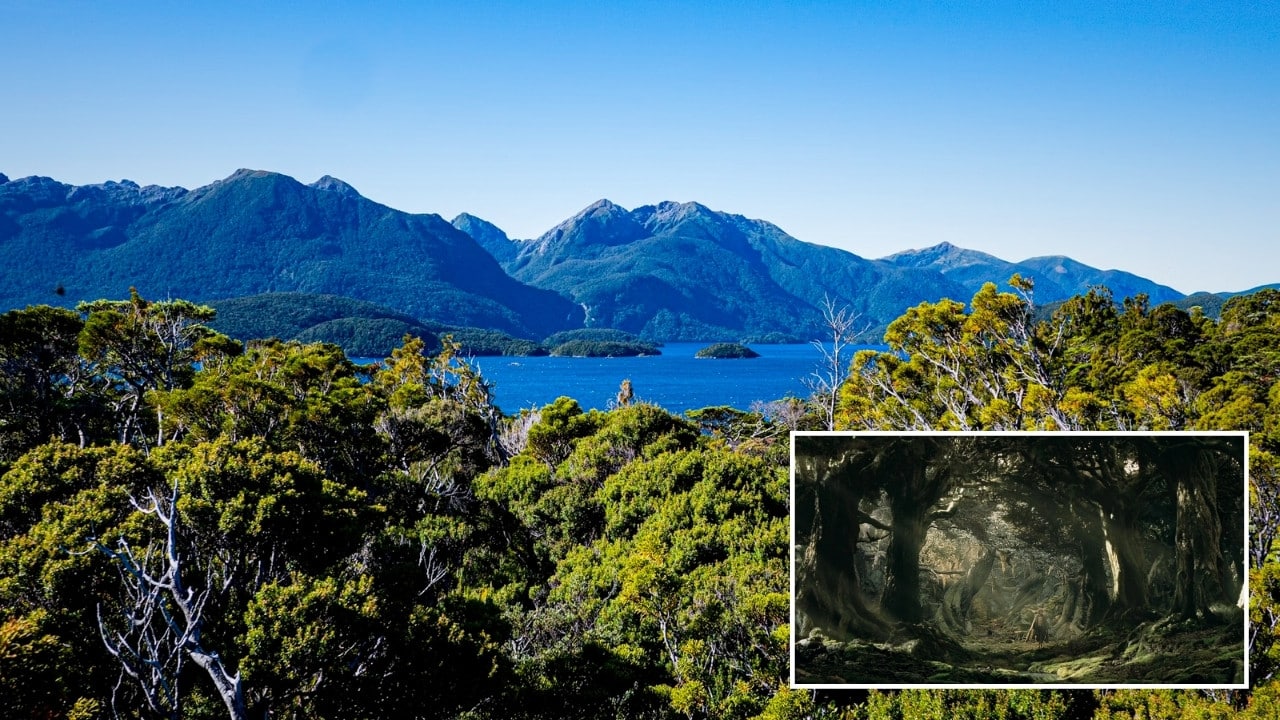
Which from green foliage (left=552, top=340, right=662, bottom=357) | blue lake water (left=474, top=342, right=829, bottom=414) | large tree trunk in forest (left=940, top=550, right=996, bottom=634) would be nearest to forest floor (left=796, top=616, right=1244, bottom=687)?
large tree trunk in forest (left=940, top=550, right=996, bottom=634)

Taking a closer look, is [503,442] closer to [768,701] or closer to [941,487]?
[768,701]

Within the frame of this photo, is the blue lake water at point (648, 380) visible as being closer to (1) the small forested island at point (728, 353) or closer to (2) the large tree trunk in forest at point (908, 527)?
(1) the small forested island at point (728, 353)

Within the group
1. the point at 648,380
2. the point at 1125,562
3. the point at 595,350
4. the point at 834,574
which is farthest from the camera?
the point at 595,350

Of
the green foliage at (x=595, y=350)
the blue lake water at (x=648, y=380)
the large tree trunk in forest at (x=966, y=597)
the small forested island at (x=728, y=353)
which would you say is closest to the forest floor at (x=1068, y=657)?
the large tree trunk in forest at (x=966, y=597)

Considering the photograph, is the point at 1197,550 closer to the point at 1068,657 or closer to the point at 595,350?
the point at 1068,657

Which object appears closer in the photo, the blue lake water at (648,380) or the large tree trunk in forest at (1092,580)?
the large tree trunk in forest at (1092,580)

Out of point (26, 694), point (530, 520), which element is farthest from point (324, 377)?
point (26, 694)

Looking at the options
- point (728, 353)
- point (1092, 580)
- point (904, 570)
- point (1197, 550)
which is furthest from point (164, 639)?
point (728, 353)
